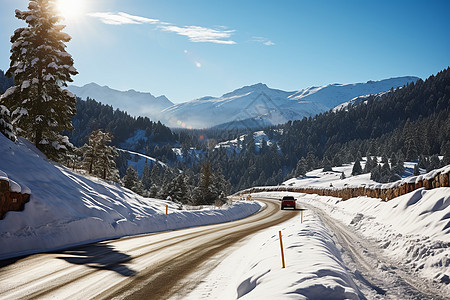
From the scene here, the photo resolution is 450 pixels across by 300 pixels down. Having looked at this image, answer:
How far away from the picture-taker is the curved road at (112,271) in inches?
258

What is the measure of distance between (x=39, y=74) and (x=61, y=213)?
1291 cm

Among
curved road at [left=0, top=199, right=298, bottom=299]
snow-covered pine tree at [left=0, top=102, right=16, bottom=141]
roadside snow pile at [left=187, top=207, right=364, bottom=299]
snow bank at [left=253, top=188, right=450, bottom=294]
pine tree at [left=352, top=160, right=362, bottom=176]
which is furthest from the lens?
pine tree at [left=352, top=160, right=362, bottom=176]

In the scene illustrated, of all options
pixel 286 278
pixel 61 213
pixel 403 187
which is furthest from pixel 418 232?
pixel 61 213

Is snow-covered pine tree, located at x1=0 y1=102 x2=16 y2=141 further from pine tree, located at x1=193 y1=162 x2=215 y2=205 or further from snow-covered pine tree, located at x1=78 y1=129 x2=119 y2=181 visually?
pine tree, located at x1=193 y1=162 x2=215 y2=205

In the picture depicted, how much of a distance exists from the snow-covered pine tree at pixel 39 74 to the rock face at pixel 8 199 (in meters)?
10.7

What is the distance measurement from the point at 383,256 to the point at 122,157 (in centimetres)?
18198

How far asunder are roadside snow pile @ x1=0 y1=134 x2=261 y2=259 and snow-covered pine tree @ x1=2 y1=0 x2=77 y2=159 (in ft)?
7.23

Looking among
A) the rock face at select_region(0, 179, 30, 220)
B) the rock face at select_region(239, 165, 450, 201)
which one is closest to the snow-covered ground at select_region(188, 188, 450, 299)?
the rock face at select_region(239, 165, 450, 201)

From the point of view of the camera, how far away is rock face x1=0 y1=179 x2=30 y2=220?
11.1m

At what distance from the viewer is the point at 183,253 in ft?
36.5

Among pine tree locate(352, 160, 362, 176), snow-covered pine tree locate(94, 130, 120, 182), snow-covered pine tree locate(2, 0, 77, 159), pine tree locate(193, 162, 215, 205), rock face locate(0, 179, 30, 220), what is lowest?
pine tree locate(352, 160, 362, 176)

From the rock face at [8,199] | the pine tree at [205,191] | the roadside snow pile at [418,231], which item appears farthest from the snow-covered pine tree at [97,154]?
the roadside snow pile at [418,231]

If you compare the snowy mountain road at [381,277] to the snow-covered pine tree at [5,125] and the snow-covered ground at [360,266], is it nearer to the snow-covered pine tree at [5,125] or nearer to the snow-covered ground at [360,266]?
the snow-covered ground at [360,266]

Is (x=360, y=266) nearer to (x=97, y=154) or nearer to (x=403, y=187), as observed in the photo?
(x=403, y=187)
